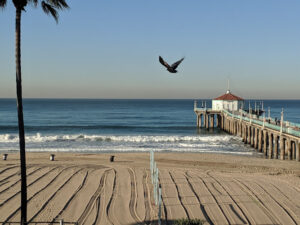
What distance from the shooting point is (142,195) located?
14719 mm

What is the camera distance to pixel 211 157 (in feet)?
91.7

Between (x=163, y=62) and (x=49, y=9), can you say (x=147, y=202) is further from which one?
(x=49, y=9)

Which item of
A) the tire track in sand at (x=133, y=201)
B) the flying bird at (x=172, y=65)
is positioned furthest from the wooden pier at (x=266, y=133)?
the flying bird at (x=172, y=65)

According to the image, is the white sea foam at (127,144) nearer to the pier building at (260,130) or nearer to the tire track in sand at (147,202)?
the pier building at (260,130)

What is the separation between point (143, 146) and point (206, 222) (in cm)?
2365

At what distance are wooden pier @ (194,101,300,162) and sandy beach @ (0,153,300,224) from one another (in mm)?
3977

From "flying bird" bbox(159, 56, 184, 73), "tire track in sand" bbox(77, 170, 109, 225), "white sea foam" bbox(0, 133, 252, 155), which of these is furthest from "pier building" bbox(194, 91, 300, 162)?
"flying bird" bbox(159, 56, 184, 73)

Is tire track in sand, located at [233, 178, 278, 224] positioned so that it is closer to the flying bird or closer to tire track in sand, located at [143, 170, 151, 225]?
tire track in sand, located at [143, 170, 151, 225]

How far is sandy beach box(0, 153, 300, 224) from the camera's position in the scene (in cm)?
1223

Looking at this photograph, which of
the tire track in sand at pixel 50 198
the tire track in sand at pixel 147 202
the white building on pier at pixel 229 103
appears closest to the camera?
the tire track in sand at pixel 147 202

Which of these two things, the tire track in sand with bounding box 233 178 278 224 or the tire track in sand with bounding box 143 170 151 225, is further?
the tire track in sand with bounding box 233 178 278 224

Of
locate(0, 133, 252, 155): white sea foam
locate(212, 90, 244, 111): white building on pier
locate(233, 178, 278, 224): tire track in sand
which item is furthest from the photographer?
locate(212, 90, 244, 111): white building on pier

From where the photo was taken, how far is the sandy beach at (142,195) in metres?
12.2

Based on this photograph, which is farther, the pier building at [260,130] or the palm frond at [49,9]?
the pier building at [260,130]
